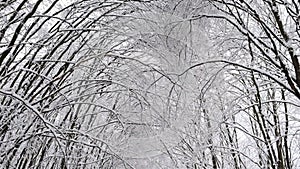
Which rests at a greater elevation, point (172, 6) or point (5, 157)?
point (172, 6)

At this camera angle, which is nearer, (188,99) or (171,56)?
(171,56)

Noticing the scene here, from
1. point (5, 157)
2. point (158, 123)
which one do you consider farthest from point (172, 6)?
point (5, 157)

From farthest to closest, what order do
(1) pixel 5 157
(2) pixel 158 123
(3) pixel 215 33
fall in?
(3) pixel 215 33, (2) pixel 158 123, (1) pixel 5 157

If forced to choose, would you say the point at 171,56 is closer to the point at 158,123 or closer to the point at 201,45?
the point at 201,45

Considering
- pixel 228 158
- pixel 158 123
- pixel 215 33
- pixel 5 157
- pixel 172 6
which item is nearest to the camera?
pixel 5 157

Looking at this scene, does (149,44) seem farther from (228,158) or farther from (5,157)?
(228,158)

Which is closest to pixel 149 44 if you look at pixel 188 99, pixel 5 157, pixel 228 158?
pixel 188 99

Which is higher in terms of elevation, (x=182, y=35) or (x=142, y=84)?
(x=182, y=35)

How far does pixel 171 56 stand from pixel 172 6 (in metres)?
0.23

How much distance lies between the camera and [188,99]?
5.71ft

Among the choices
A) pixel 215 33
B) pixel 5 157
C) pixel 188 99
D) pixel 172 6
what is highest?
pixel 215 33

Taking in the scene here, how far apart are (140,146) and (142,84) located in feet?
1.04

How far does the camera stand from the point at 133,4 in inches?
63.5

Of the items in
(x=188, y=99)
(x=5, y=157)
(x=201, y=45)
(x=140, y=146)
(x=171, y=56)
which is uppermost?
(x=201, y=45)
